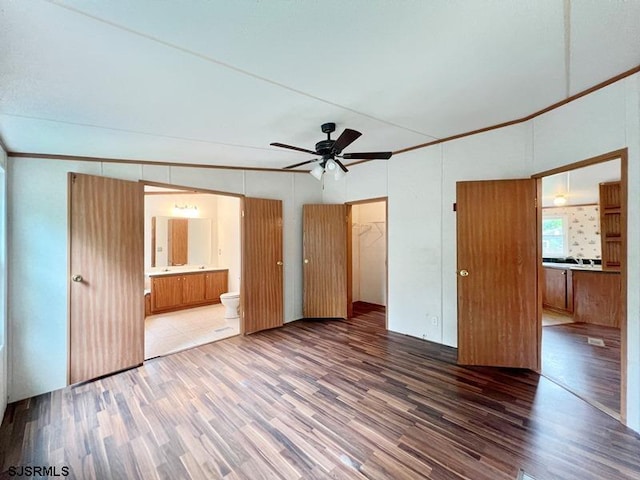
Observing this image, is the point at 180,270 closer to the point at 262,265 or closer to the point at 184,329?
the point at 184,329

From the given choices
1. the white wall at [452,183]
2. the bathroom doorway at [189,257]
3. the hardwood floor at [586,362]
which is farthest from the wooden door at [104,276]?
the hardwood floor at [586,362]

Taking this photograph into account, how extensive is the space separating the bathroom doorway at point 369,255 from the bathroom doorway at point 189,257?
101 inches

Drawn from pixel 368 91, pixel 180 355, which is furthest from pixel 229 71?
pixel 180 355

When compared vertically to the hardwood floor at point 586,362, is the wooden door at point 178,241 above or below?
above

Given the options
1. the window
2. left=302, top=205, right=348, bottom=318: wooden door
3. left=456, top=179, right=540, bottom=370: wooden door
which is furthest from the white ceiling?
the window

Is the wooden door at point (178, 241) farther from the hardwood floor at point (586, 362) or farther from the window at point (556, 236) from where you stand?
the window at point (556, 236)

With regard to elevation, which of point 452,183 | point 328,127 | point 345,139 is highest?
point 328,127

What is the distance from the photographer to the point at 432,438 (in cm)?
189

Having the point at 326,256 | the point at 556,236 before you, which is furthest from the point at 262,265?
the point at 556,236

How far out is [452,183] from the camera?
3.38 meters

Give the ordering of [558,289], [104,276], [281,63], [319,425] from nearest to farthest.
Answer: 1. [281,63]
2. [319,425]
3. [104,276]
4. [558,289]

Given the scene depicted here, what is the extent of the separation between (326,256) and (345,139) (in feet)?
8.48

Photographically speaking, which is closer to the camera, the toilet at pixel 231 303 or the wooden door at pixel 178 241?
the toilet at pixel 231 303

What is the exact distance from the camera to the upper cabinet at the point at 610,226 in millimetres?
4367
